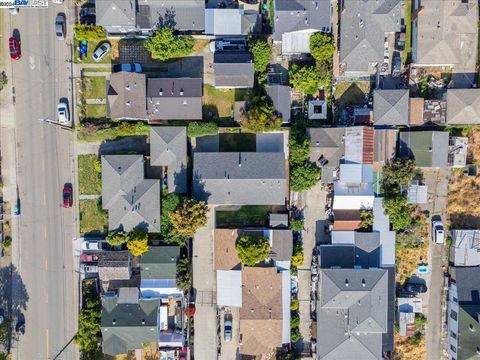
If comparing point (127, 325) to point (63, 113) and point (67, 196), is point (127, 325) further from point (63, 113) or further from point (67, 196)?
point (63, 113)

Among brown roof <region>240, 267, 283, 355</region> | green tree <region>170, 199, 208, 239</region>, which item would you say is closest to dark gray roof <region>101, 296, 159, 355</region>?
green tree <region>170, 199, 208, 239</region>

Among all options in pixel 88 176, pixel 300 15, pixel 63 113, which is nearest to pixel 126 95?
pixel 63 113

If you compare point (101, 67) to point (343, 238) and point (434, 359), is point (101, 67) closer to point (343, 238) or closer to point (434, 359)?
point (343, 238)

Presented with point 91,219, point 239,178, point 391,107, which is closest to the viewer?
point 239,178

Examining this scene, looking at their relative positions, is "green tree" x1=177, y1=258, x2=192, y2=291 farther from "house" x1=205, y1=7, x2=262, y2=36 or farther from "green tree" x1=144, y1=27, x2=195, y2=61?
"house" x1=205, y1=7, x2=262, y2=36

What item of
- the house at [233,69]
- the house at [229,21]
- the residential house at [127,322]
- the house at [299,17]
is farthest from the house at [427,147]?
the residential house at [127,322]

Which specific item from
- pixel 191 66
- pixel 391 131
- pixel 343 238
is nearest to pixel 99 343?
pixel 343 238
